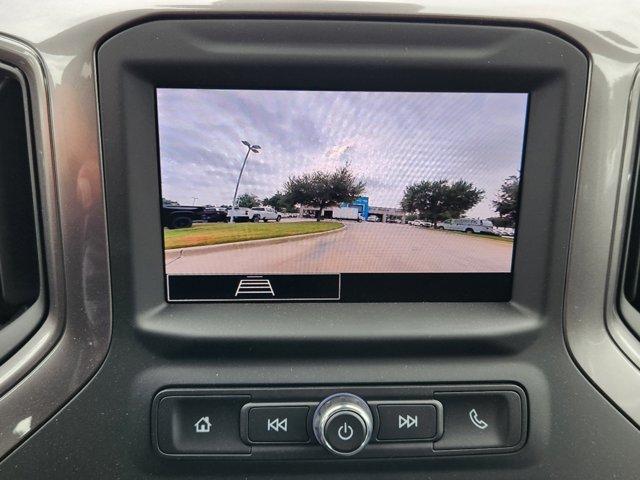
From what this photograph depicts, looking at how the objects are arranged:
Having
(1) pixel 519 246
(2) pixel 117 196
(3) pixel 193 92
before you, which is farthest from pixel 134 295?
(1) pixel 519 246

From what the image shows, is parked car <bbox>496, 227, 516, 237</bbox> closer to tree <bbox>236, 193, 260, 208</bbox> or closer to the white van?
the white van

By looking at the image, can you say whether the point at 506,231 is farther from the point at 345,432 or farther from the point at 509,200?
the point at 345,432

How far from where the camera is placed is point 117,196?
2.78ft

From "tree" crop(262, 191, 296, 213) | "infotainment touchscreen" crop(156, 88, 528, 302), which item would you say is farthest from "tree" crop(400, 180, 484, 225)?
"tree" crop(262, 191, 296, 213)

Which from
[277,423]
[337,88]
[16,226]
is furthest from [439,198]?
[16,226]

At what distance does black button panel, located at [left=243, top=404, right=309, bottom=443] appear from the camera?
91cm

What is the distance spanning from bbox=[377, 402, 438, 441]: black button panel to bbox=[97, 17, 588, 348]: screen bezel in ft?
0.49

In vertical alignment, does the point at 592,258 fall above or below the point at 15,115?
below

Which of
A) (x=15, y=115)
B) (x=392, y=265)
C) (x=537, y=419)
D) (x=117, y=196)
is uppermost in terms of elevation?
(x=15, y=115)

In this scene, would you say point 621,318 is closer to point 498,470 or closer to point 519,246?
point 519,246

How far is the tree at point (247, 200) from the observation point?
3.00ft

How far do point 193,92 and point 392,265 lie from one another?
53cm

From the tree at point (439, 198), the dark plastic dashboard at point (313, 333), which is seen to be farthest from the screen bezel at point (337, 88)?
the tree at point (439, 198)

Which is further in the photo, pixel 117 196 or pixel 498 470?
pixel 498 470
